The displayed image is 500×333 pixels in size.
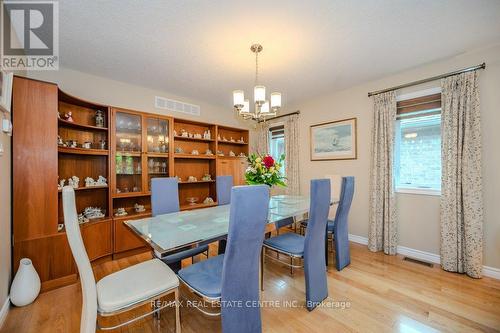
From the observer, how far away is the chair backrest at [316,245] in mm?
1719

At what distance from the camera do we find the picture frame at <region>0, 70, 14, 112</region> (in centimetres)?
160

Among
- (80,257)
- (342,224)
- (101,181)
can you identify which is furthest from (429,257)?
(101,181)

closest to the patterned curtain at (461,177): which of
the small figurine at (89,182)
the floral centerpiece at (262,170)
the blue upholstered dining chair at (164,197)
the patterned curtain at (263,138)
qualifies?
the floral centerpiece at (262,170)

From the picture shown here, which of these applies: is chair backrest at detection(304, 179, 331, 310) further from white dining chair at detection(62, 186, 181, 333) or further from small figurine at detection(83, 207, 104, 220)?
small figurine at detection(83, 207, 104, 220)

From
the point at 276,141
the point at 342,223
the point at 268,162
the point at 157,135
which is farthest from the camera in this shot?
the point at 276,141

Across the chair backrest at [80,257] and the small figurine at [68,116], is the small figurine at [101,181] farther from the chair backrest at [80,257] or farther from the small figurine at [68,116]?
the chair backrest at [80,257]

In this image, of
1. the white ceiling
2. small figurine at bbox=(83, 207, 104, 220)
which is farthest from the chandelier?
small figurine at bbox=(83, 207, 104, 220)

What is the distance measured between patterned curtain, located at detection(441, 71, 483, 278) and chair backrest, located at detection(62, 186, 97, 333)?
3450mm

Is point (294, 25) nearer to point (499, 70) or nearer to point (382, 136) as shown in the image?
point (382, 136)

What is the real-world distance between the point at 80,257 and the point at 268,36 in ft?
7.42

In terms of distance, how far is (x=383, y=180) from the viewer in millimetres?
2930

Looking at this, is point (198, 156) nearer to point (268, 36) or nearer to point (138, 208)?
point (138, 208)
